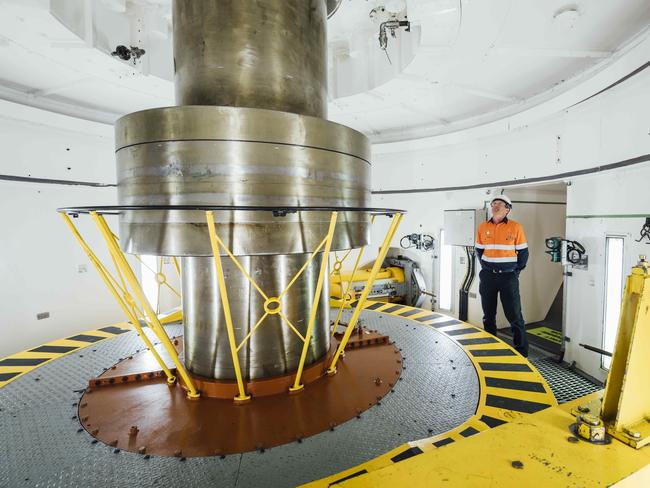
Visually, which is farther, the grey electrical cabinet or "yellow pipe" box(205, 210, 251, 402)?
the grey electrical cabinet

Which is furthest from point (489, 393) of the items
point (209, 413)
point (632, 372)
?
point (209, 413)

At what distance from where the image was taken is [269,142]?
2014 millimetres

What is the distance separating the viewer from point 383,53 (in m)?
4.41

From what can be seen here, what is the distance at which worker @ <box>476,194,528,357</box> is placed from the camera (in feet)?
15.1

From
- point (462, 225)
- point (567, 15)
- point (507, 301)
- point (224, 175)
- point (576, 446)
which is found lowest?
point (507, 301)

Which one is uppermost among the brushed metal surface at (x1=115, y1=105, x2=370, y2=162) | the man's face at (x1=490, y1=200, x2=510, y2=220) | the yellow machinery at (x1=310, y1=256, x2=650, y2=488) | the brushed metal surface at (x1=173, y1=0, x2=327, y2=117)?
the brushed metal surface at (x1=173, y1=0, x2=327, y2=117)

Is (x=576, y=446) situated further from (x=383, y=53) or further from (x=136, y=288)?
(x=383, y=53)

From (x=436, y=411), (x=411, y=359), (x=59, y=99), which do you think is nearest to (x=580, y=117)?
(x=411, y=359)

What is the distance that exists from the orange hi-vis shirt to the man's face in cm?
11

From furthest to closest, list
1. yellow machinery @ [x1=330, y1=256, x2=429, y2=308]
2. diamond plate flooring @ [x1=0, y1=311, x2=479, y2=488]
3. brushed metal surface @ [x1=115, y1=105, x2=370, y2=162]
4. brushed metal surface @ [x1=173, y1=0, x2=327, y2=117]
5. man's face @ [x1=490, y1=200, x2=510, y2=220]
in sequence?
yellow machinery @ [x1=330, y1=256, x2=429, y2=308], man's face @ [x1=490, y1=200, x2=510, y2=220], brushed metal surface @ [x1=173, y1=0, x2=327, y2=117], brushed metal surface @ [x1=115, y1=105, x2=370, y2=162], diamond plate flooring @ [x1=0, y1=311, x2=479, y2=488]

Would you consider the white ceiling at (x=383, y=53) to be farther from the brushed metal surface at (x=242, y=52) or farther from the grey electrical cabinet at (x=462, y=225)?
the grey electrical cabinet at (x=462, y=225)

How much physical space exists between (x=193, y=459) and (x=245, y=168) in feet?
5.52

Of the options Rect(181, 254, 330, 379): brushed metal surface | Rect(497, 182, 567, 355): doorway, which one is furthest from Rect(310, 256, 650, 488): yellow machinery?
Rect(497, 182, 567, 355): doorway

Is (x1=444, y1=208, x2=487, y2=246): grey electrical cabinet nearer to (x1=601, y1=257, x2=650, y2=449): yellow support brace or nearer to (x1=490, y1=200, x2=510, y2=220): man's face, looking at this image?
(x1=490, y1=200, x2=510, y2=220): man's face
